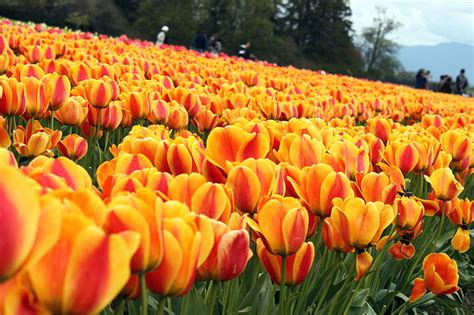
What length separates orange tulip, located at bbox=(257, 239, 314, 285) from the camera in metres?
1.32

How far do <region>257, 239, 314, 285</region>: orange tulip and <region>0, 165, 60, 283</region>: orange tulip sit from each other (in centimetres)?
71

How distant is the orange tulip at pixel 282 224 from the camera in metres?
1.17

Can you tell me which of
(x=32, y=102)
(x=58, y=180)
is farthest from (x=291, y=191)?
(x=32, y=102)

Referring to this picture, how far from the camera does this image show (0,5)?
145 feet

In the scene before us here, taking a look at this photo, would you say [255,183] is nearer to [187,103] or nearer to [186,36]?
[187,103]

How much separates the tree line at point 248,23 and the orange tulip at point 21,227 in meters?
44.2

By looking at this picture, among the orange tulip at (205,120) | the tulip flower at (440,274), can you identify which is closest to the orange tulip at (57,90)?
the orange tulip at (205,120)

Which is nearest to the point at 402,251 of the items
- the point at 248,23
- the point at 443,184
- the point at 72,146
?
the point at 443,184

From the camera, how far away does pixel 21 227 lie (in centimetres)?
64

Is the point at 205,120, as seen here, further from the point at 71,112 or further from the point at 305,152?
the point at 305,152

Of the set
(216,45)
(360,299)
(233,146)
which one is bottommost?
(216,45)

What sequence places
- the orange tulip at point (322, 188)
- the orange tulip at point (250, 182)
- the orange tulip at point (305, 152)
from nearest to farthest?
the orange tulip at point (250, 182) → the orange tulip at point (322, 188) → the orange tulip at point (305, 152)

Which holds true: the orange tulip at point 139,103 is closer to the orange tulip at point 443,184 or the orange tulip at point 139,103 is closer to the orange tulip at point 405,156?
the orange tulip at point 405,156

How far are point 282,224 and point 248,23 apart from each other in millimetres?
58367
